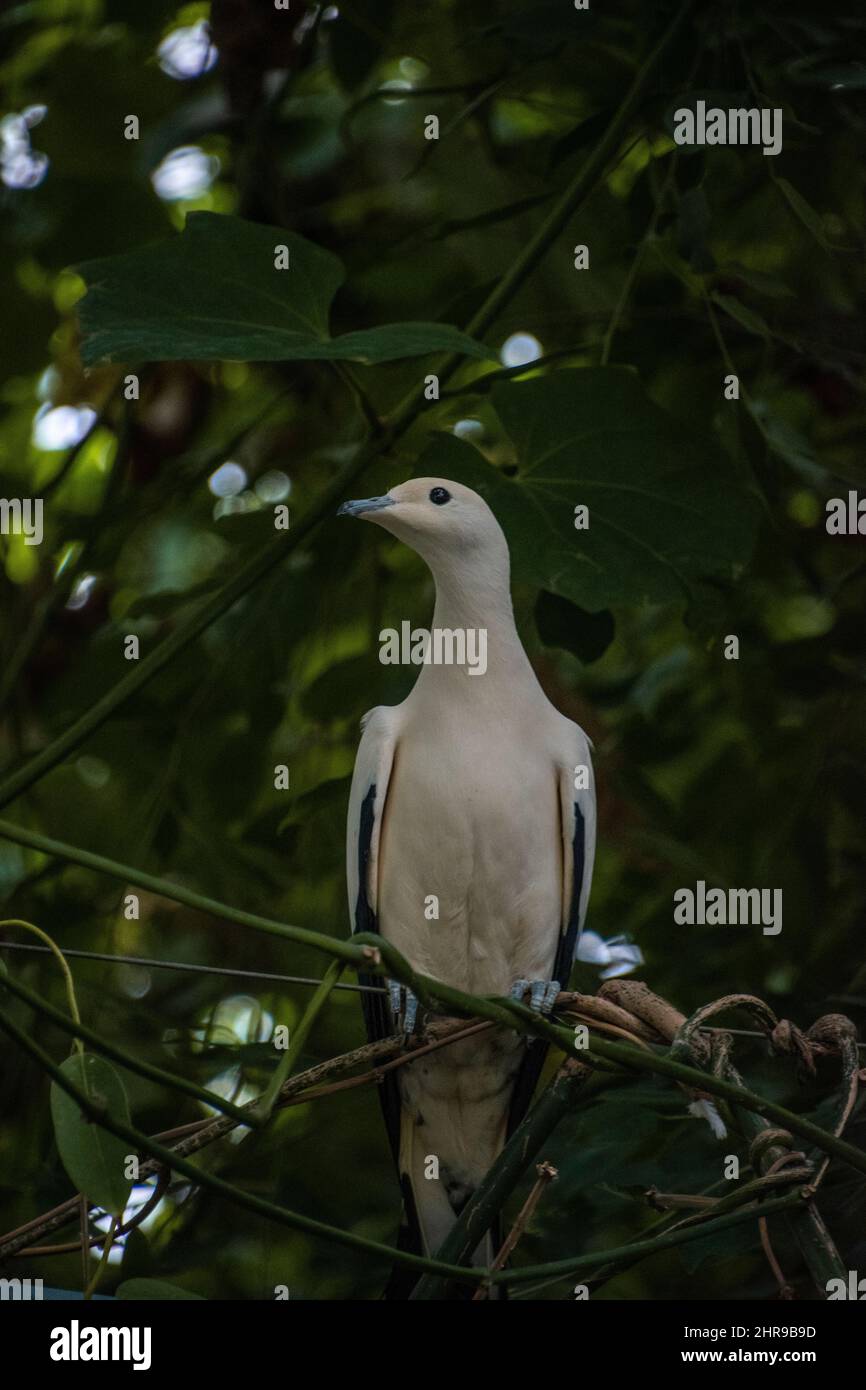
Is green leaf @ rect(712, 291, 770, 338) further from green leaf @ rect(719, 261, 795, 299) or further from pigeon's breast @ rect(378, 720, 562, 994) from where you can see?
pigeon's breast @ rect(378, 720, 562, 994)

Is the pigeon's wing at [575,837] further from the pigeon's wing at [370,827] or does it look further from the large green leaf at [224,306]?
the large green leaf at [224,306]

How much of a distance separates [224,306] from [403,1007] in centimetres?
107

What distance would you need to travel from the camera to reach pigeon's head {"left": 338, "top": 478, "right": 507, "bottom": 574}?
8.28ft

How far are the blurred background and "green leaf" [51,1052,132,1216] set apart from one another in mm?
1105

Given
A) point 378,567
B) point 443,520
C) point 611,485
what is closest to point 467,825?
point 443,520

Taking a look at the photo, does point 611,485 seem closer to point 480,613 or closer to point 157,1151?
point 480,613

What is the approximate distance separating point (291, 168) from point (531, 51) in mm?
914

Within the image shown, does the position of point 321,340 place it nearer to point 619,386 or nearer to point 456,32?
point 619,386

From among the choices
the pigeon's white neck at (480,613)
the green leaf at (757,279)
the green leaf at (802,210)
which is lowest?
the pigeon's white neck at (480,613)

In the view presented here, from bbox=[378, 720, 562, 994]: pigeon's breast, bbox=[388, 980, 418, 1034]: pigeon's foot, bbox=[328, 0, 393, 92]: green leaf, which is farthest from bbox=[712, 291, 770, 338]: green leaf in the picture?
bbox=[388, 980, 418, 1034]: pigeon's foot

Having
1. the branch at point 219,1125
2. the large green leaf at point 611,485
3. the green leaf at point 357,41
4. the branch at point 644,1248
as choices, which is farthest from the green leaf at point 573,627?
the green leaf at point 357,41

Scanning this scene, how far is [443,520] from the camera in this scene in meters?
2.53

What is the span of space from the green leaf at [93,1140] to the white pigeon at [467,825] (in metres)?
0.76

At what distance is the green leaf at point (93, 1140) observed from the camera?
173 cm
